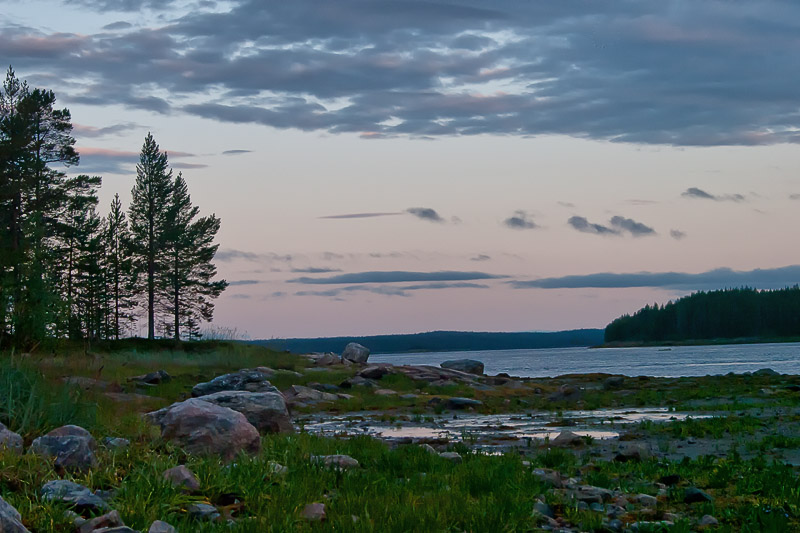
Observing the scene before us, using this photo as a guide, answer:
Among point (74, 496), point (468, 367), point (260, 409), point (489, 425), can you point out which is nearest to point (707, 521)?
point (74, 496)

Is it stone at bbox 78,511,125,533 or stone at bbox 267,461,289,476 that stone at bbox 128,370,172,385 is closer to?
stone at bbox 267,461,289,476

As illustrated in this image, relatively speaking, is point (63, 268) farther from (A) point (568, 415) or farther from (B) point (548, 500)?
(B) point (548, 500)

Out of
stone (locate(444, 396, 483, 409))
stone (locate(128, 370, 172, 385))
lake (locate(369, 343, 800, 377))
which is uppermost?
stone (locate(128, 370, 172, 385))

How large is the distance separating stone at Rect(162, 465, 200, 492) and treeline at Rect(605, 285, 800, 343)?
6834 inches

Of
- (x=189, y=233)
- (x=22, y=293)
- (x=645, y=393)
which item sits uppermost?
(x=189, y=233)

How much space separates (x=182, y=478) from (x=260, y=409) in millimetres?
5463

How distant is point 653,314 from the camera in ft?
603

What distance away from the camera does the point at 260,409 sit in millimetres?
12789

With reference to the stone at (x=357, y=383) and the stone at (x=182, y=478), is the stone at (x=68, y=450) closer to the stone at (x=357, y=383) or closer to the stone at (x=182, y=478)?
the stone at (x=182, y=478)

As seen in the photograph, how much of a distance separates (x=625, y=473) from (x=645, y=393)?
1838cm

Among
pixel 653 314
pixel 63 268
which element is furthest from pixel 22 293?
pixel 653 314

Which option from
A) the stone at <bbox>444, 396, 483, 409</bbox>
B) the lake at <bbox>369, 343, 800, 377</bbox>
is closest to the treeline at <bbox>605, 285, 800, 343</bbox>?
the lake at <bbox>369, 343, 800, 377</bbox>

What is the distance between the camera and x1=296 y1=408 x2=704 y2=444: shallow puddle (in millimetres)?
14984

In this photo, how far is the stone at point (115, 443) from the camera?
8.74m
